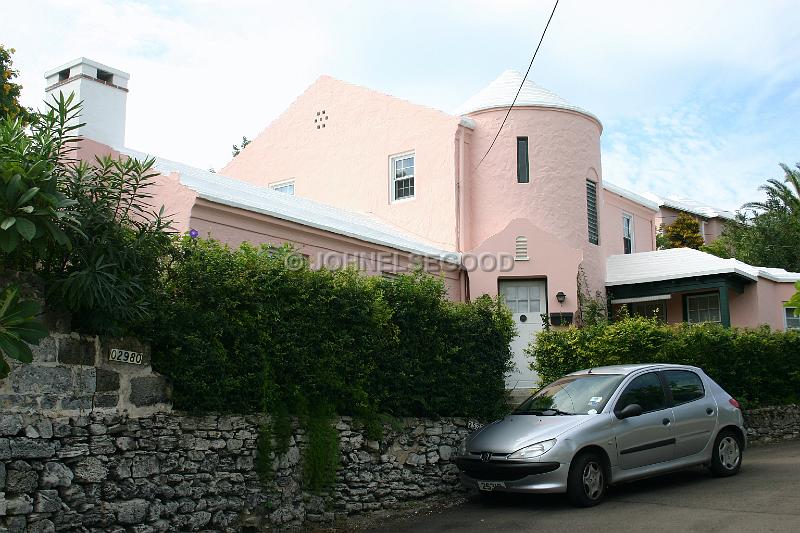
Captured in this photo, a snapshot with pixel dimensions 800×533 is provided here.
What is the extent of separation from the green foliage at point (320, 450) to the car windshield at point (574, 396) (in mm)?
2922

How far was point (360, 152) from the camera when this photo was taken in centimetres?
2114

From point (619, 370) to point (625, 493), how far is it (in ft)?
5.49

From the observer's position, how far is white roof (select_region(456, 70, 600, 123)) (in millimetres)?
19359

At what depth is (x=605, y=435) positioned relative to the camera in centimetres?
1003

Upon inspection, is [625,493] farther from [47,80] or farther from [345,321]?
[47,80]

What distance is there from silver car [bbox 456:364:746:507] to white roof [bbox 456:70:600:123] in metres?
A: 9.42

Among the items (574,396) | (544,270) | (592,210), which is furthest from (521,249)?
(574,396)

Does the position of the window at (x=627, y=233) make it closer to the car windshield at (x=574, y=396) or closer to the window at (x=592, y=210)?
the window at (x=592, y=210)

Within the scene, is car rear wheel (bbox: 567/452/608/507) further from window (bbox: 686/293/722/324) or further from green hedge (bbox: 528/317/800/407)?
window (bbox: 686/293/722/324)

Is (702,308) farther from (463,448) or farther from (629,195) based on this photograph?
(463,448)

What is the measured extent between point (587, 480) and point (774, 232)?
1061 inches

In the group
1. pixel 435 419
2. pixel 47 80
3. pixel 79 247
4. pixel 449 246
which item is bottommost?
pixel 435 419

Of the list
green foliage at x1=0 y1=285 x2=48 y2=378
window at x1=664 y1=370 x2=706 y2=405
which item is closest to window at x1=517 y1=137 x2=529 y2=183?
window at x1=664 y1=370 x2=706 y2=405

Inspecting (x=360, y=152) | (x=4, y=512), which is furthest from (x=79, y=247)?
(x=360, y=152)
